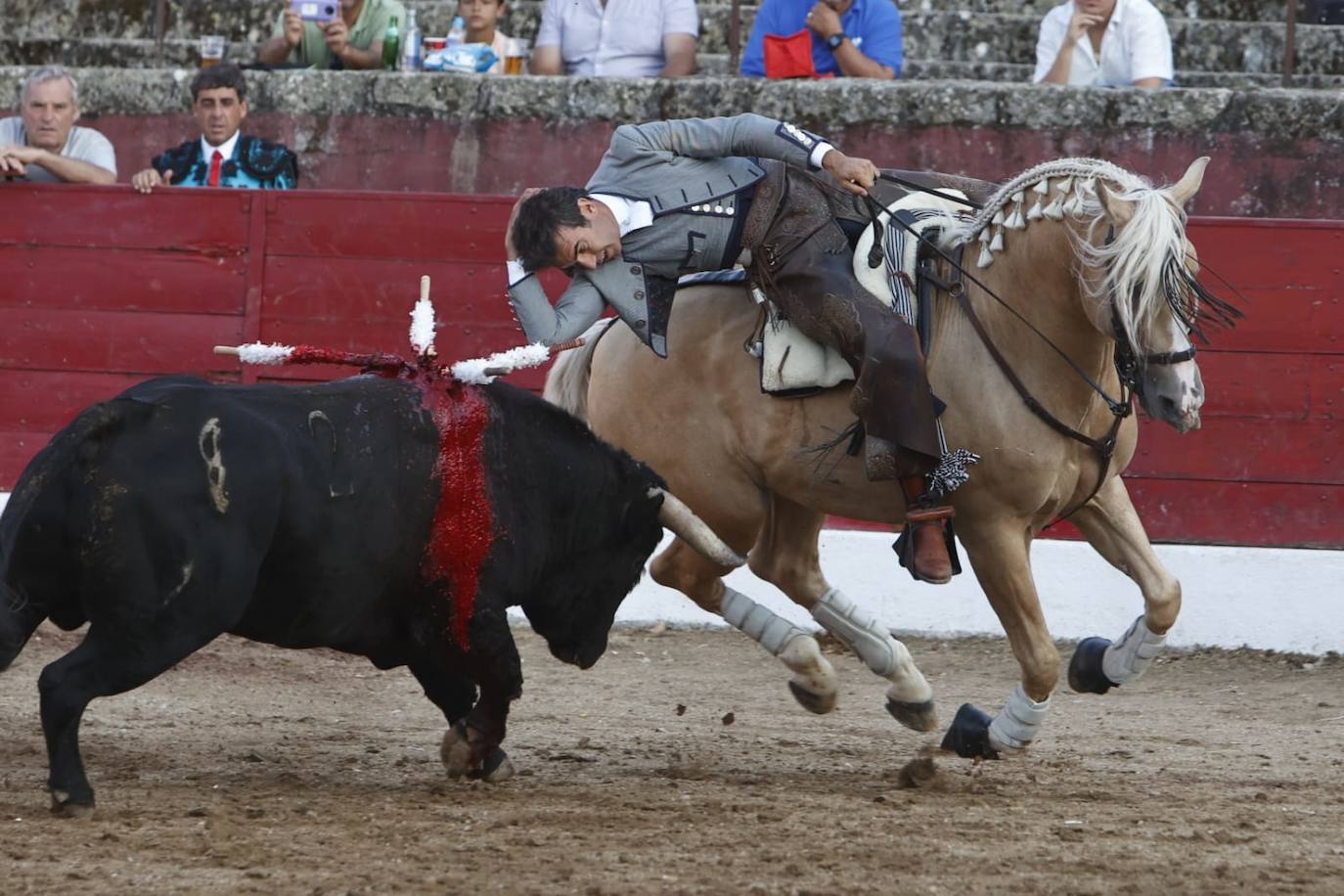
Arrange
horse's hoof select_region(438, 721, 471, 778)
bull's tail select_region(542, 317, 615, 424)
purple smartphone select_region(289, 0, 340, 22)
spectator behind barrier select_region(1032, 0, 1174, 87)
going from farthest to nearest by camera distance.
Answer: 1. purple smartphone select_region(289, 0, 340, 22)
2. spectator behind barrier select_region(1032, 0, 1174, 87)
3. bull's tail select_region(542, 317, 615, 424)
4. horse's hoof select_region(438, 721, 471, 778)

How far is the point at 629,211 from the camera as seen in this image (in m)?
5.06

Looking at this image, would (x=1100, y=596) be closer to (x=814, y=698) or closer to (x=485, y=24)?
(x=814, y=698)

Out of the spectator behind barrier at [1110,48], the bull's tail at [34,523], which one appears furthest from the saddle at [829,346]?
the spectator behind barrier at [1110,48]

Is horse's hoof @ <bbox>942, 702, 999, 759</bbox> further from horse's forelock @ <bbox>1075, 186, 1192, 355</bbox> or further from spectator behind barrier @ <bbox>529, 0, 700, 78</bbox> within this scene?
spectator behind barrier @ <bbox>529, 0, 700, 78</bbox>

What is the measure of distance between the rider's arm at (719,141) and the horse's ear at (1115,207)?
2.62 feet

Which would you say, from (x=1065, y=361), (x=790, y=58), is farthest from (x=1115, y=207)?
(x=790, y=58)

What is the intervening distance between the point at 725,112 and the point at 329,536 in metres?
4.44

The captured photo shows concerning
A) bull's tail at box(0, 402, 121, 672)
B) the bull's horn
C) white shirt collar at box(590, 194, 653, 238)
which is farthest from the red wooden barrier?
bull's tail at box(0, 402, 121, 672)

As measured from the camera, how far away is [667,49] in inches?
344

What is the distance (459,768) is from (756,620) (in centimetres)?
101

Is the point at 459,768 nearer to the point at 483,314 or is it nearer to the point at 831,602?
the point at 831,602

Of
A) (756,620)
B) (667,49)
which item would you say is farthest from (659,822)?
(667,49)

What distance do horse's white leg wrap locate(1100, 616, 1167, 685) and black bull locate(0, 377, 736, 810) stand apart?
1367mm

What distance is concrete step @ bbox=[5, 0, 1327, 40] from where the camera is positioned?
1006cm
